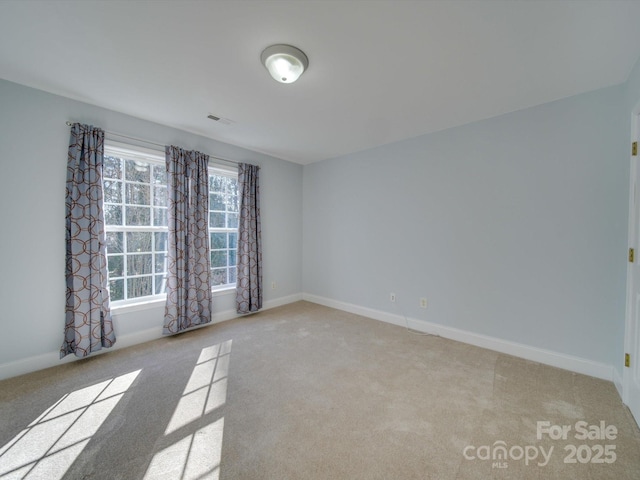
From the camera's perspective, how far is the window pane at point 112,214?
2.83 metres

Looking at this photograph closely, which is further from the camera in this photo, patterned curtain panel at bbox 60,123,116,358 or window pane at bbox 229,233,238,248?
window pane at bbox 229,233,238,248

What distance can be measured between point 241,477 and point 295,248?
3606mm

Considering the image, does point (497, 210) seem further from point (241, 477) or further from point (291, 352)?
point (241, 477)

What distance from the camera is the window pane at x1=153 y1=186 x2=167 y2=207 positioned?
10.5 feet

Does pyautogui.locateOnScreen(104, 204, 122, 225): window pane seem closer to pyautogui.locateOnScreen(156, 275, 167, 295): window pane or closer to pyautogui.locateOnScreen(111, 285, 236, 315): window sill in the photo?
pyautogui.locateOnScreen(156, 275, 167, 295): window pane

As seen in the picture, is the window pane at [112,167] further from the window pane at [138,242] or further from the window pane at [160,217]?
the window pane at [138,242]

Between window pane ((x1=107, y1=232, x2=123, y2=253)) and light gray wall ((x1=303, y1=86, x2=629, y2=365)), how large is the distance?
3.04m

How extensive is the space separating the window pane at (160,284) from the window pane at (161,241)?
1.11 ft

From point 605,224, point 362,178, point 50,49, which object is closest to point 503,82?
point 605,224

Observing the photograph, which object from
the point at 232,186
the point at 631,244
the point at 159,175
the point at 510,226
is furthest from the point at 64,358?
the point at 631,244

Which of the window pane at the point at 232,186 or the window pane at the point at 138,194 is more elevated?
the window pane at the point at 232,186

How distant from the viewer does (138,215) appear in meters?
3.05

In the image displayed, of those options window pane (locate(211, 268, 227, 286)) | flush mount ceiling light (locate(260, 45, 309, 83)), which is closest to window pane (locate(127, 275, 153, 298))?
window pane (locate(211, 268, 227, 286))

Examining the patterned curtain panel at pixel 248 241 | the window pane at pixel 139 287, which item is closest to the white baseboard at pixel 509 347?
the patterned curtain panel at pixel 248 241
